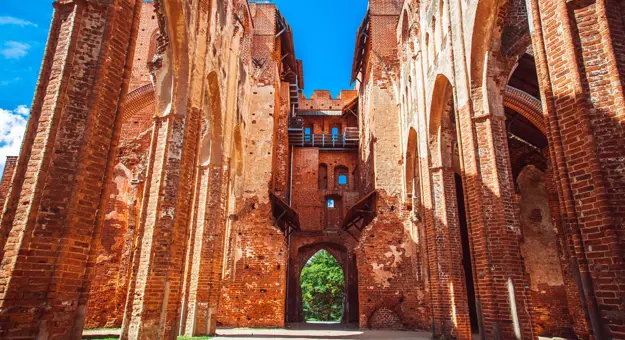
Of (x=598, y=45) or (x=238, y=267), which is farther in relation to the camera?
(x=238, y=267)

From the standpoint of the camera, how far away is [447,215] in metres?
12.2

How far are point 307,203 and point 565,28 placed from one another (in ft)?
60.1

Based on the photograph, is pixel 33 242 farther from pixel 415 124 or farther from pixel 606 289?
pixel 415 124

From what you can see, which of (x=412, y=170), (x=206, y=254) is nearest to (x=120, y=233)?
(x=206, y=254)

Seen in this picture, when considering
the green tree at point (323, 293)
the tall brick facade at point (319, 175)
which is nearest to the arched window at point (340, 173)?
the tall brick facade at point (319, 175)

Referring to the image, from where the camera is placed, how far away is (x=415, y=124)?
15281 mm

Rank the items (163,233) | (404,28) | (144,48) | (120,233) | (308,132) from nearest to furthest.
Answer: (163,233), (120,233), (404,28), (144,48), (308,132)

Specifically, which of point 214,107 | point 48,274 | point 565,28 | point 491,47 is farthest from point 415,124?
point 48,274

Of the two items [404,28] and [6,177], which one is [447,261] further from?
[6,177]

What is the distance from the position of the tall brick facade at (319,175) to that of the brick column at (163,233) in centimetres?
4

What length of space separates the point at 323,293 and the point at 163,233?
101ft

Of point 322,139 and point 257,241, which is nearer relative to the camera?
point 257,241

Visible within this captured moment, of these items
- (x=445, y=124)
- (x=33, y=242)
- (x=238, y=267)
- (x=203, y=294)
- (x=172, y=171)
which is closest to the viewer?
(x=33, y=242)

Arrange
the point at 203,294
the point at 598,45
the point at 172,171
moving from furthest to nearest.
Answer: the point at 203,294, the point at 172,171, the point at 598,45
